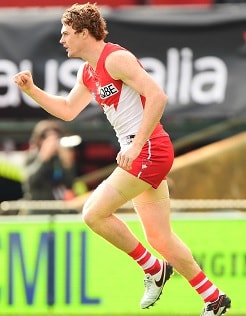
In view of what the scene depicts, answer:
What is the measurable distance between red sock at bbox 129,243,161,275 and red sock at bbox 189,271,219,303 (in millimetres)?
259

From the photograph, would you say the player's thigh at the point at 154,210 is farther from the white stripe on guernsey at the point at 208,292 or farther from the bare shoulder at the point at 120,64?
the bare shoulder at the point at 120,64

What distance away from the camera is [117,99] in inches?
351

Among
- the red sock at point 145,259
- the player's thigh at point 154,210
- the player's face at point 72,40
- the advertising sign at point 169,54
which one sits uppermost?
the advertising sign at point 169,54

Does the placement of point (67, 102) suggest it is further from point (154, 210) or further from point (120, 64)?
point (154, 210)

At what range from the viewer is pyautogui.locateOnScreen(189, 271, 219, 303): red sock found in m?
9.34

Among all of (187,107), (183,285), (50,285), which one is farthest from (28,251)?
(187,107)

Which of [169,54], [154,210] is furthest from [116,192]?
[169,54]

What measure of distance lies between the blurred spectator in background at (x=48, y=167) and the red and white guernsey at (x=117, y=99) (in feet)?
12.0

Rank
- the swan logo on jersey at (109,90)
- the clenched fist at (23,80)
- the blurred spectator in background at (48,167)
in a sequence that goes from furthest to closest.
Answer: the blurred spectator in background at (48,167) → the clenched fist at (23,80) → the swan logo on jersey at (109,90)

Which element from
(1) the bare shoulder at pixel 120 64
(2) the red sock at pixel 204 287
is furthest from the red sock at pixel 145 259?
(1) the bare shoulder at pixel 120 64

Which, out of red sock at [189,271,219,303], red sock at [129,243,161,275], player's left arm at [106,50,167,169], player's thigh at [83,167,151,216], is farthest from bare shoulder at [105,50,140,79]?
red sock at [189,271,219,303]

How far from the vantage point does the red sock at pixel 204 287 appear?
9344mm

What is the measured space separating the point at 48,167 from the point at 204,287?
3613mm

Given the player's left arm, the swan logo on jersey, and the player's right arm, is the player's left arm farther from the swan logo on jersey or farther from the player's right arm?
the player's right arm
